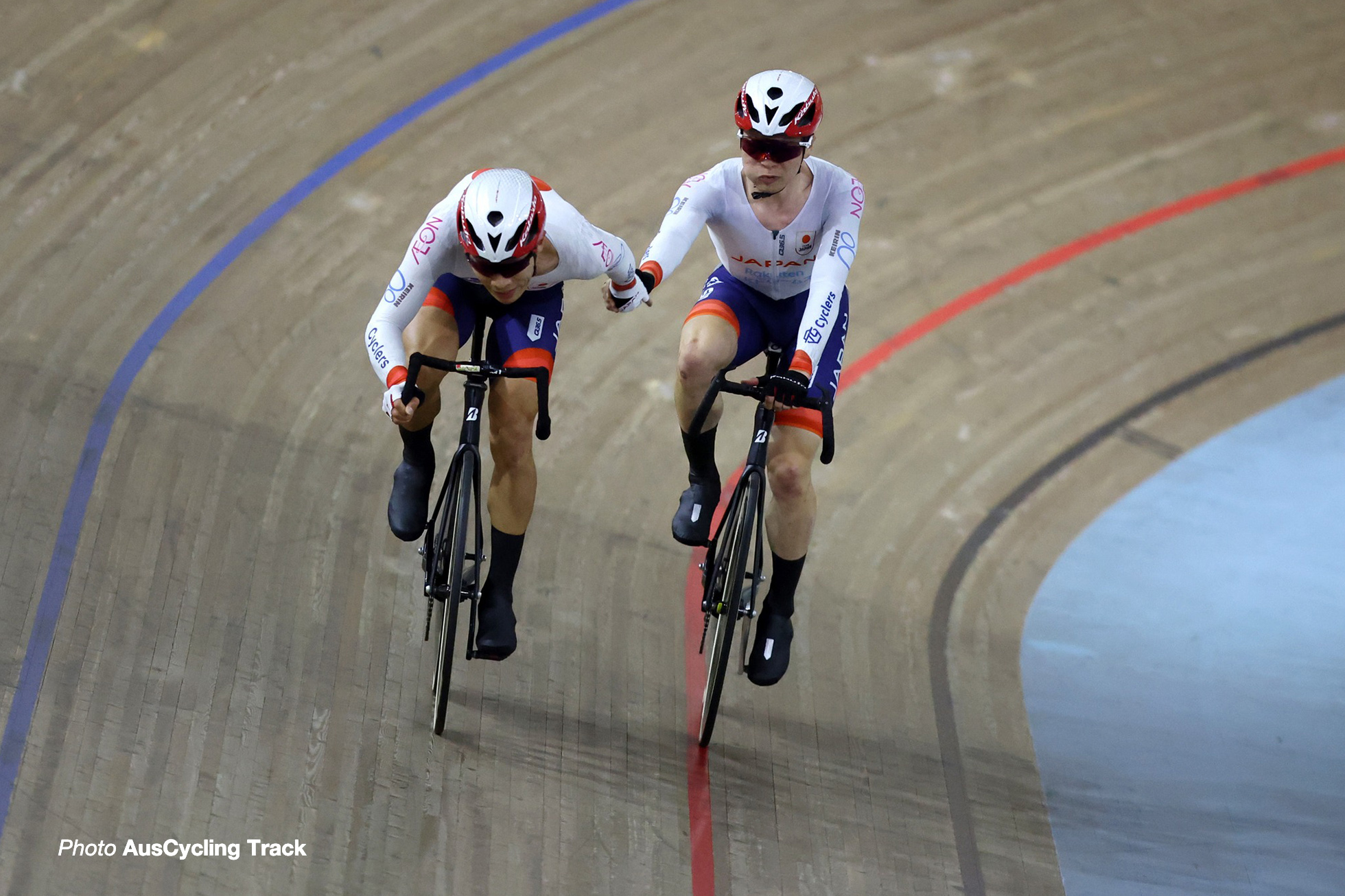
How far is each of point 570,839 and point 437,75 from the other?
149 inches

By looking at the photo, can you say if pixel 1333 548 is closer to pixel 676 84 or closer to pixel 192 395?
pixel 676 84

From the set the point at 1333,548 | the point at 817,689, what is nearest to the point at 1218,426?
the point at 1333,548

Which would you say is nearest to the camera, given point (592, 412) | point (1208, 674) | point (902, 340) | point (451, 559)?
point (451, 559)

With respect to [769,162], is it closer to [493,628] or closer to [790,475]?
[790,475]

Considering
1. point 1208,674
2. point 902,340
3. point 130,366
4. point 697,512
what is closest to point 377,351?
point 697,512

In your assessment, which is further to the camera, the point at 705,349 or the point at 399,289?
the point at 705,349

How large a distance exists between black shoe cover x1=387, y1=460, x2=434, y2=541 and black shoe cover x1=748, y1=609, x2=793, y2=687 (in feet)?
3.12

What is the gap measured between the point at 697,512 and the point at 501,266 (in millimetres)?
1023

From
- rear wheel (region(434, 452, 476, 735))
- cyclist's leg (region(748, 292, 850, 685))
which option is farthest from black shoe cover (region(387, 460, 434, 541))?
cyclist's leg (region(748, 292, 850, 685))

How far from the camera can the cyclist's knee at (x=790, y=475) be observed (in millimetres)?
3387

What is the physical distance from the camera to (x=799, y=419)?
3.42m

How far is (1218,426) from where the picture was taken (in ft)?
17.4

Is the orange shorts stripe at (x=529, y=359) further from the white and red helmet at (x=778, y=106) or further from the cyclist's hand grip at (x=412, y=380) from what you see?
the white and red helmet at (x=778, y=106)

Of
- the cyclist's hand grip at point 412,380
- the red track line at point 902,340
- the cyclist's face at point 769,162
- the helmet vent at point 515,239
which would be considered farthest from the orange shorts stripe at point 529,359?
the red track line at point 902,340
